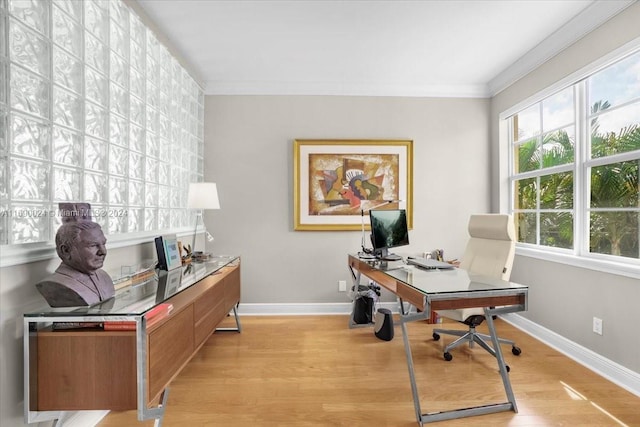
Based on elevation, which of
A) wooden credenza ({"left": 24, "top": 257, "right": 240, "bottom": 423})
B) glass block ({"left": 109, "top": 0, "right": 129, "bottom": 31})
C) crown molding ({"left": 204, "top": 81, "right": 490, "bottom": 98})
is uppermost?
Result: crown molding ({"left": 204, "top": 81, "right": 490, "bottom": 98})

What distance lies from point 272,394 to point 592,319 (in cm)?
242

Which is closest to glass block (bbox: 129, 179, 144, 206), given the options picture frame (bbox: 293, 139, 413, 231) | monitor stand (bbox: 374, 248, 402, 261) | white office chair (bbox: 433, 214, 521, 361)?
picture frame (bbox: 293, 139, 413, 231)

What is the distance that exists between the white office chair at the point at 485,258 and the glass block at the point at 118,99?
2709 mm

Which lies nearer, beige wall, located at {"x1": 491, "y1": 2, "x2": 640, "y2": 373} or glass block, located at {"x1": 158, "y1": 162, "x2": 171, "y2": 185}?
beige wall, located at {"x1": 491, "y1": 2, "x2": 640, "y2": 373}

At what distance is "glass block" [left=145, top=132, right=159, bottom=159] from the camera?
2393mm

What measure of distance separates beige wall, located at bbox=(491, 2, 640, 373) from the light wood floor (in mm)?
238

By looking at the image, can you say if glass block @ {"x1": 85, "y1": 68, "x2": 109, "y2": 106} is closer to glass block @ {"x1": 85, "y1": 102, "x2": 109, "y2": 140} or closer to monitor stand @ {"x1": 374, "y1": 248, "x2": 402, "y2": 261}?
glass block @ {"x1": 85, "y1": 102, "x2": 109, "y2": 140}

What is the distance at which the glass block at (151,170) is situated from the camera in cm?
238

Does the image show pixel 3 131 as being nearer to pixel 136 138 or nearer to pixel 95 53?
pixel 95 53

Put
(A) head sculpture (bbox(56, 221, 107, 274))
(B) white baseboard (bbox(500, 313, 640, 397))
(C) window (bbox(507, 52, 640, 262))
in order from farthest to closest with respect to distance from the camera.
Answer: (C) window (bbox(507, 52, 640, 262)), (B) white baseboard (bbox(500, 313, 640, 397)), (A) head sculpture (bbox(56, 221, 107, 274))

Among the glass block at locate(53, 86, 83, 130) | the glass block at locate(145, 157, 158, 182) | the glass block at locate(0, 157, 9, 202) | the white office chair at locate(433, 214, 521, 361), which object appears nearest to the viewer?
the glass block at locate(0, 157, 9, 202)

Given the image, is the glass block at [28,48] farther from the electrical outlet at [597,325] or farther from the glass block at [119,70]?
the electrical outlet at [597,325]

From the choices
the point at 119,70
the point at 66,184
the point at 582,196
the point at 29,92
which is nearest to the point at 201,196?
the point at 119,70

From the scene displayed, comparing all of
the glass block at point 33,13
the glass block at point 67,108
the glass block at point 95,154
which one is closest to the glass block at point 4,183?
the glass block at point 67,108
